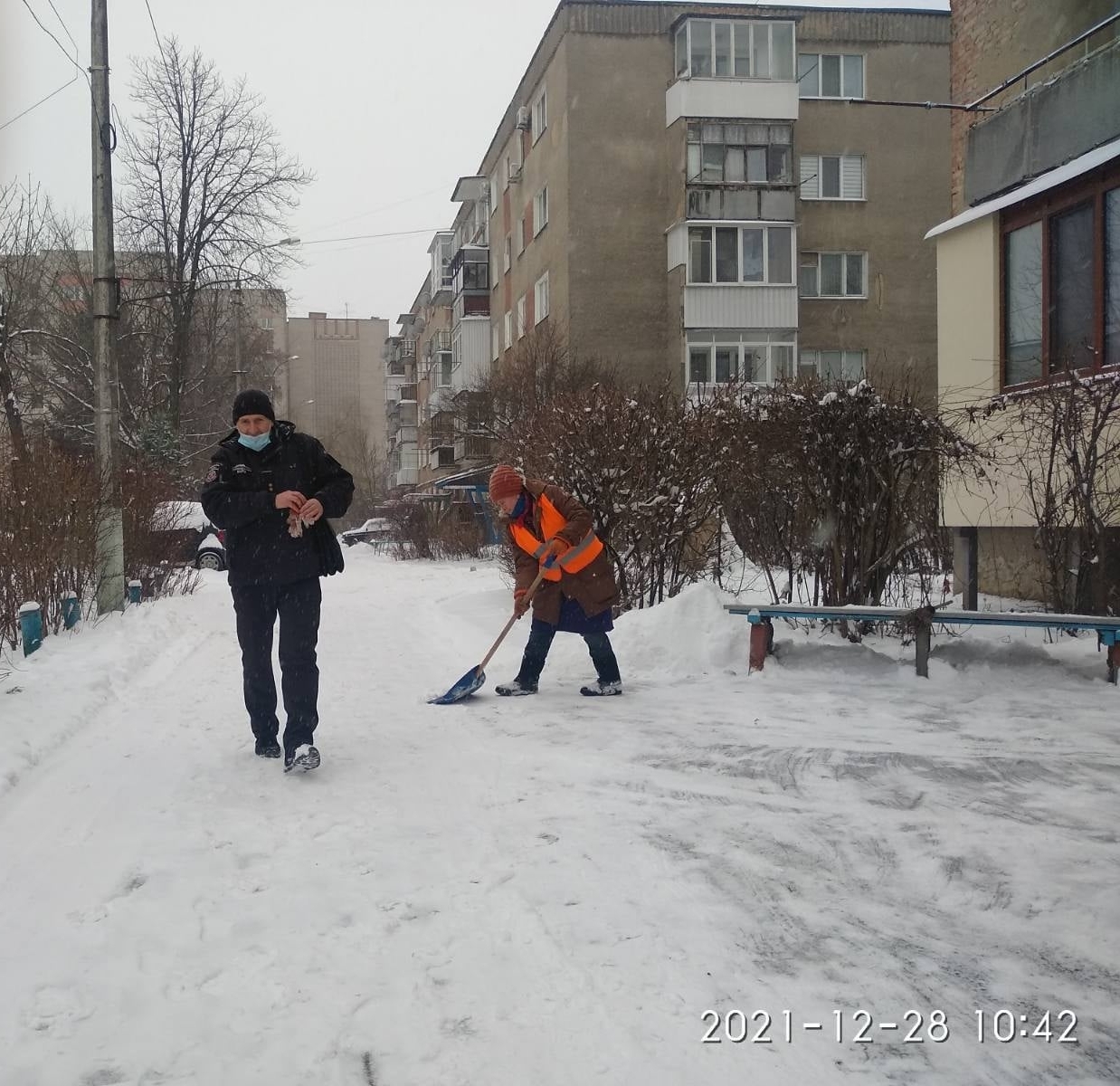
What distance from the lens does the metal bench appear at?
7.06m

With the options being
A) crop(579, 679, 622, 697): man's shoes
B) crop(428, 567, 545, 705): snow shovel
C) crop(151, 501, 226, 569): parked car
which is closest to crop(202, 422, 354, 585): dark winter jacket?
crop(428, 567, 545, 705): snow shovel

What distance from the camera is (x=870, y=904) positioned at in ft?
11.0

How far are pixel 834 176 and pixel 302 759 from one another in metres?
30.9

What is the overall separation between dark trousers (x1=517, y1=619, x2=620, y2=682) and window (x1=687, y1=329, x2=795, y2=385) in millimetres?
23424

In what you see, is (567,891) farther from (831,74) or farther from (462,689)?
(831,74)

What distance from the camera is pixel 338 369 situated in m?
112

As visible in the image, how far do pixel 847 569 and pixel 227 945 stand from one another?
20.9 feet

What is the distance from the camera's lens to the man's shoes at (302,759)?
5031mm

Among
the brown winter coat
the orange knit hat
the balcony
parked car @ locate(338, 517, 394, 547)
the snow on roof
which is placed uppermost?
the balcony

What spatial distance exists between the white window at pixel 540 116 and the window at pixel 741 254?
7.43 meters

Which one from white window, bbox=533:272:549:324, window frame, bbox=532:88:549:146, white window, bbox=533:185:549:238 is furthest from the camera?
white window, bbox=533:185:549:238

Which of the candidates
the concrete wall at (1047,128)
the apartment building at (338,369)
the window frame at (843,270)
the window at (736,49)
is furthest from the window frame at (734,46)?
the apartment building at (338,369)

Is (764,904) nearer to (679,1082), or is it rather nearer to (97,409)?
(679,1082)

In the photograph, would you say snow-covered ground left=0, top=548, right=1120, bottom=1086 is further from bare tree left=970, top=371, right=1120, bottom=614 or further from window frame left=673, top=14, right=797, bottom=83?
window frame left=673, top=14, right=797, bottom=83
